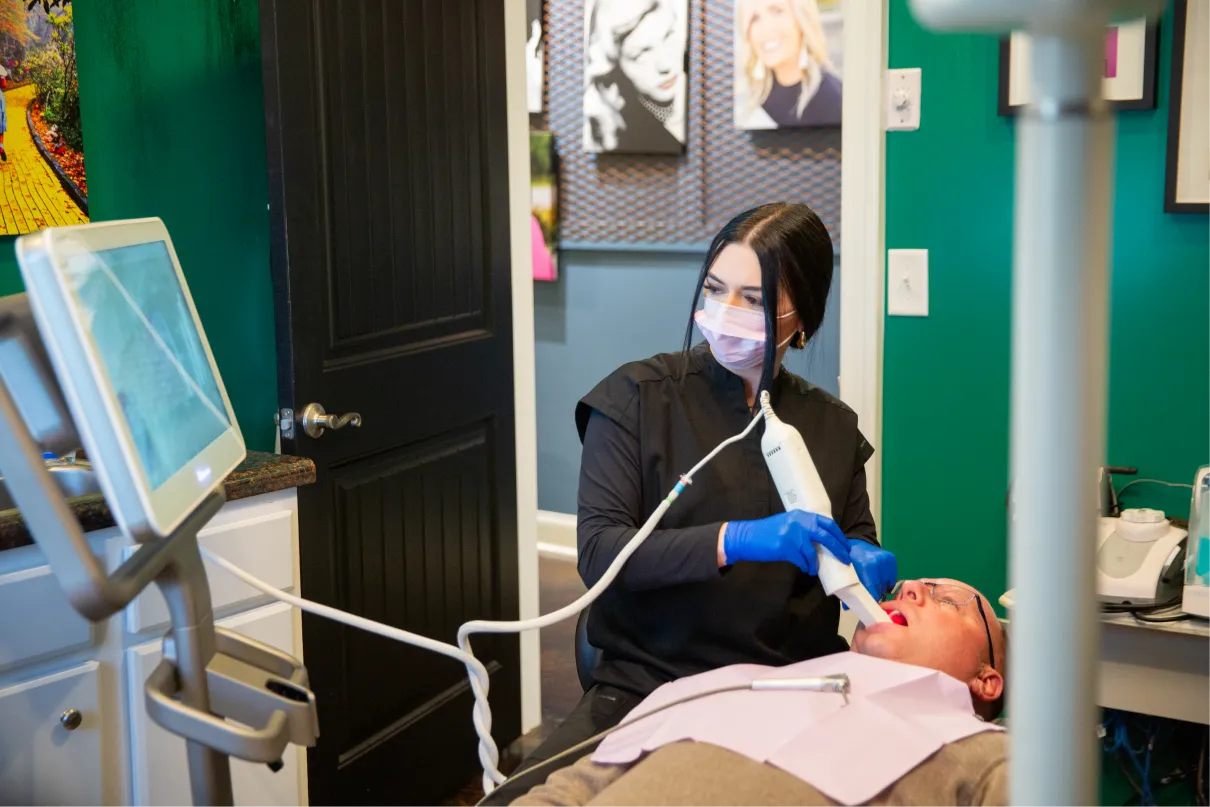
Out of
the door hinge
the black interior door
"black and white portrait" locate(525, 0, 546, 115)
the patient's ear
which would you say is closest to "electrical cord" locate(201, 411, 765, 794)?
the patient's ear

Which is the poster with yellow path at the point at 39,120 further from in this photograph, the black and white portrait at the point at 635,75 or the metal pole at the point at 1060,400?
the black and white portrait at the point at 635,75

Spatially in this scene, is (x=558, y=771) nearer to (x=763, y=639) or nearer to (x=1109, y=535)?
(x=763, y=639)

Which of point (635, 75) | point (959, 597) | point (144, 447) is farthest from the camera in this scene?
point (635, 75)

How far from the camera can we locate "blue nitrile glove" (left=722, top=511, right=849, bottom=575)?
156cm

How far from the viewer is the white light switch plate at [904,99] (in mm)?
2584

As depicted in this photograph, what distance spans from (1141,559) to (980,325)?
2.14 feet

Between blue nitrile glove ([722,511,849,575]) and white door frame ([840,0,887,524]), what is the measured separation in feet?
3.85

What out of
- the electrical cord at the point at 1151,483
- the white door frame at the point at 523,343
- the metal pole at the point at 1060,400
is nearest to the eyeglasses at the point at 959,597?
the electrical cord at the point at 1151,483

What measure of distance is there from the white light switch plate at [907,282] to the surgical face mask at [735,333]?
37.6 inches

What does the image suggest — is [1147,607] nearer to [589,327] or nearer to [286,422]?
[286,422]

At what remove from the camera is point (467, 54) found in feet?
Answer: 8.59

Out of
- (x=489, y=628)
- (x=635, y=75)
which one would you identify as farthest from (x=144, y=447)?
(x=635, y=75)

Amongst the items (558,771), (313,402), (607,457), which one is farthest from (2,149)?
(558,771)

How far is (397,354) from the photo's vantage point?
96.5 inches
